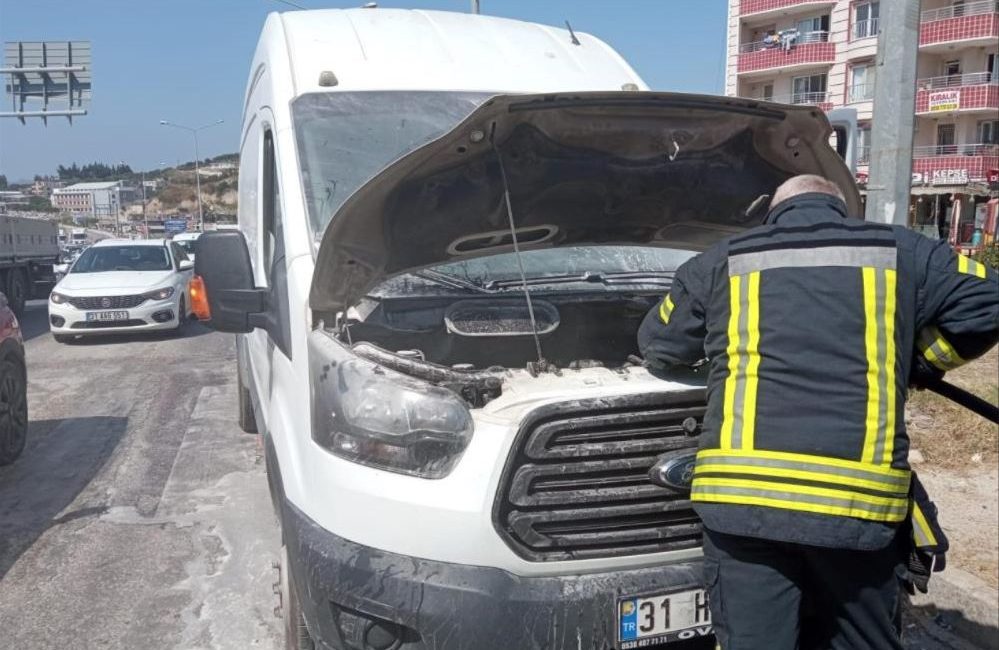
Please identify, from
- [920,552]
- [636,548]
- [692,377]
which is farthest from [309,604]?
[920,552]

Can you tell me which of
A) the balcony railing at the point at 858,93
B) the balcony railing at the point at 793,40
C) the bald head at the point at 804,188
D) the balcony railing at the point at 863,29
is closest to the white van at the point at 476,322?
the bald head at the point at 804,188

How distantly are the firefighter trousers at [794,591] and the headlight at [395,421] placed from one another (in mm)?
790

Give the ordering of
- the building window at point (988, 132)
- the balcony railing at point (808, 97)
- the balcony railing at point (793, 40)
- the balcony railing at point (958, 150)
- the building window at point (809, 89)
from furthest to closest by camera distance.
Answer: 1. the building window at point (809, 89)
2. the balcony railing at point (793, 40)
3. the balcony railing at point (808, 97)
4. the building window at point (988, 132)
5. the balcony railing at point (958, 150)

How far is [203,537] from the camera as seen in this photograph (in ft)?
16.2

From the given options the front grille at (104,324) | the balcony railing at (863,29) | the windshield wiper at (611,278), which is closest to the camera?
the windshield wiper at (611,278)

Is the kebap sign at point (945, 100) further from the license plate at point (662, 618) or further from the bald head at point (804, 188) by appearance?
the license plate at point (662, 618)

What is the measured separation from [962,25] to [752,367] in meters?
48.7

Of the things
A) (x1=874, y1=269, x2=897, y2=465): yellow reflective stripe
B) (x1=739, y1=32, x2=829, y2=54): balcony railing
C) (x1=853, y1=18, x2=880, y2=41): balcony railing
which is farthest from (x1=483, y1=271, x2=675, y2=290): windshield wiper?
(x1=739, y1=32, x2=829, y2=54): balcony railing

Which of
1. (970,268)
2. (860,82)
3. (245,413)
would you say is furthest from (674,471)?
(860,82)

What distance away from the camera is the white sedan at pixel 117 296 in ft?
40.9

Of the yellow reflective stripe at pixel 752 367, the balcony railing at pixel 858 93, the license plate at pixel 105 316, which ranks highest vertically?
the balcony railing at pixel 858 93

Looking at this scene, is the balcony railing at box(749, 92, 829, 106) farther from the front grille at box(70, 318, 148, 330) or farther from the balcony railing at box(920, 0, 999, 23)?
the front grille at box(70, 318, 148, 330)

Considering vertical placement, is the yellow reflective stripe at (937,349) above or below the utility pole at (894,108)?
below

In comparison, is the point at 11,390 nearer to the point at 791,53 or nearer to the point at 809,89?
the point at 791,53
